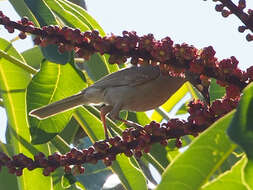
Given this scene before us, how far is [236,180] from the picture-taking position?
159cm

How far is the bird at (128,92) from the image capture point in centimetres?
385

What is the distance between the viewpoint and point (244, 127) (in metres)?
→ 1.41

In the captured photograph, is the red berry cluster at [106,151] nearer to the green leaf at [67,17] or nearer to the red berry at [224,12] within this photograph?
the red berry at [224,12]

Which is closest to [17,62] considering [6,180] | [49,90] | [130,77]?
[49,90]

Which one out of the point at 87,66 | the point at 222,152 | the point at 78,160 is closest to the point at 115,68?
the point at 87,66

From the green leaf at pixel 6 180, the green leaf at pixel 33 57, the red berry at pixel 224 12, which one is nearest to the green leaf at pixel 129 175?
the green leaf at pixel 6 180

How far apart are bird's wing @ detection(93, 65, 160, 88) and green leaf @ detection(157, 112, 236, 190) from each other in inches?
92.2

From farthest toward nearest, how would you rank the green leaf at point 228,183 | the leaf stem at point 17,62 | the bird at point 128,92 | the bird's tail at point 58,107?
the bird at point 128,92 → the leaf stem at point 17,62 → the bird's tail at point 58,107 → the green leaf at point 228,183

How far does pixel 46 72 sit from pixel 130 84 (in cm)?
109

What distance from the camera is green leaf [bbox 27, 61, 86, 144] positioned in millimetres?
3029

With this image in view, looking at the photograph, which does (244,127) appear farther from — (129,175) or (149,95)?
(149,95)

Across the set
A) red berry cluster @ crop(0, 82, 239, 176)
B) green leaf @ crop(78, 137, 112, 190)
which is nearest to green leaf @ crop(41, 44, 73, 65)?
red berry cluster @ crop(0, 82, 239, 176)

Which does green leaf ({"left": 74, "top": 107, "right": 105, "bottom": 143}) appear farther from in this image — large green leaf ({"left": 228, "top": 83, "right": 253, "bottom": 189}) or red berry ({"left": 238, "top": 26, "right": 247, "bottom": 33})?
large green leaf ({"left": 228, "top": 83, "right": 253, "bottom": 189})

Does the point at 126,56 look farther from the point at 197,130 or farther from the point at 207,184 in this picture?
the point at 207,184
